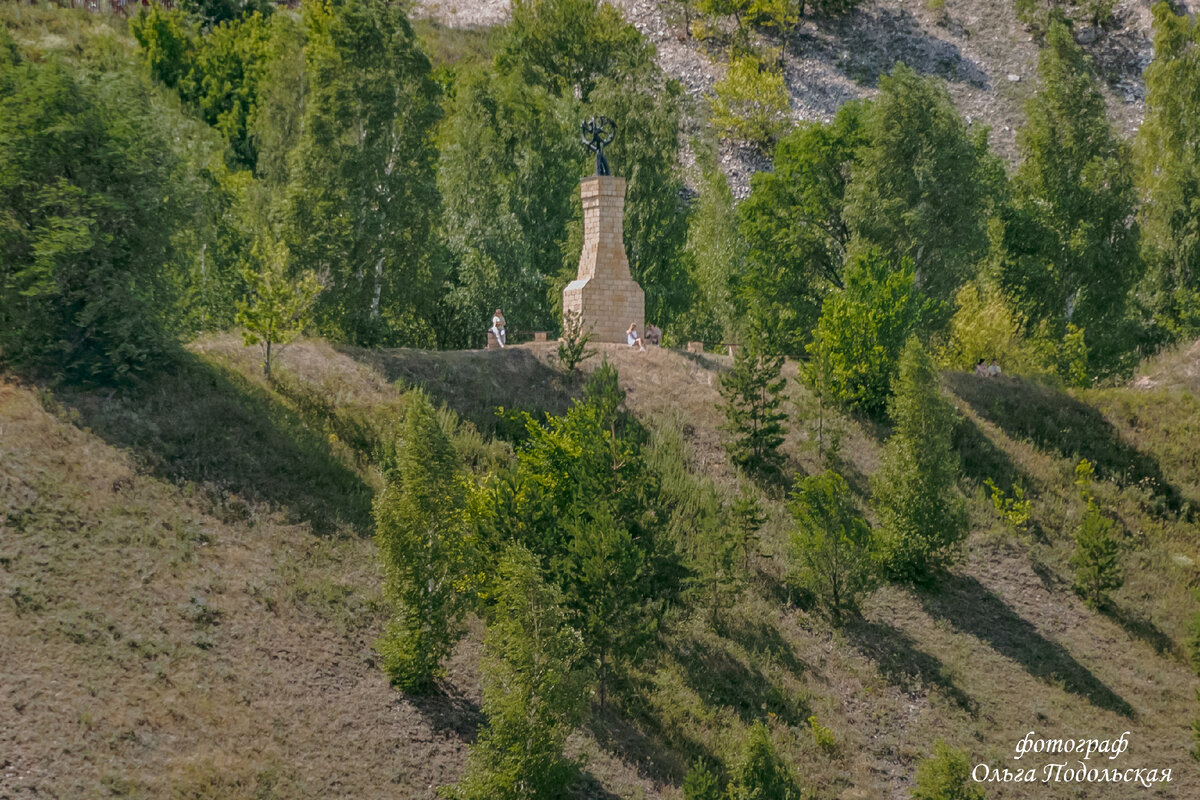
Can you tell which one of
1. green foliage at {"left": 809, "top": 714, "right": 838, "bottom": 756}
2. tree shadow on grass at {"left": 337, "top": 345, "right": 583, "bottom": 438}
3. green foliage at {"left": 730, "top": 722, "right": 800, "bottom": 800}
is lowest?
green foliage at {"left": 809, "top": 714, "right": 838, "bottom": 756}

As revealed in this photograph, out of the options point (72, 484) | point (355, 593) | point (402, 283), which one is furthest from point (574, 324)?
point (72, 484)

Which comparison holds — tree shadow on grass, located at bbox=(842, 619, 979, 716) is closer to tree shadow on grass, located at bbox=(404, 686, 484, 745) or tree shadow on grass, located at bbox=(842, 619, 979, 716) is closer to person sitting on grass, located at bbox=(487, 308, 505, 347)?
tree shadow on grass, located at bbox=(404, 686, 484, 745)

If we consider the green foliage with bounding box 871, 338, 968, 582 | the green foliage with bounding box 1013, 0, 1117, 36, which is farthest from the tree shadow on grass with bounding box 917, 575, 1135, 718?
the green foliage with bounding box 1013, 0, 1117, 36

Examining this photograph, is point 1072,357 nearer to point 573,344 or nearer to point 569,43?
point 573,344

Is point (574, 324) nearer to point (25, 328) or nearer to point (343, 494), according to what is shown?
point (343, 494)

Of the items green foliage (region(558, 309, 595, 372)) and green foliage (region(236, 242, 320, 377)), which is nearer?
green foliage (region(236, 242, 320, 377))

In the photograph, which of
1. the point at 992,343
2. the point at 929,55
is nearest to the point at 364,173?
the point at 992,343
